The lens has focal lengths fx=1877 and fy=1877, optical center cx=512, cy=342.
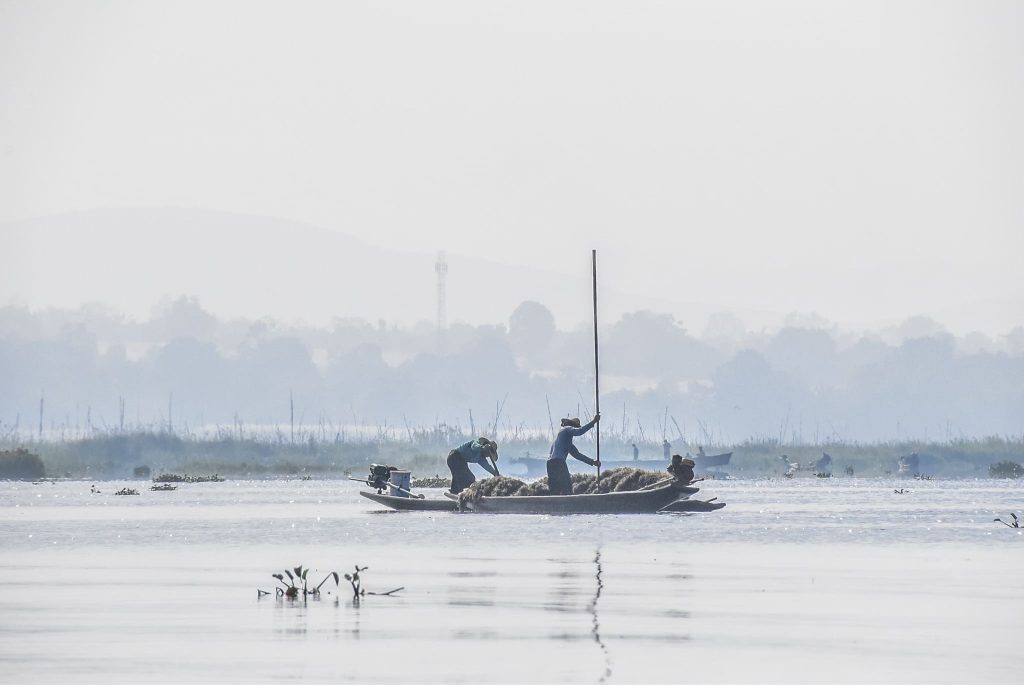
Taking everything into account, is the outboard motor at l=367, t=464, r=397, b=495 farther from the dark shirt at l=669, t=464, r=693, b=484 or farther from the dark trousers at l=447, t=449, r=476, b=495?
the dark shirt at l=669, t=464, r=693, b=484

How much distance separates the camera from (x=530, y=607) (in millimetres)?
27500

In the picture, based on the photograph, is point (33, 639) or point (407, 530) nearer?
point (33, 639)

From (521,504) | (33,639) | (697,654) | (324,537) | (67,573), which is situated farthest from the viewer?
(521,504)

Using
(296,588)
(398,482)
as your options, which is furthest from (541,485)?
(296,588)

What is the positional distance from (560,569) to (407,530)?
17.8 metres

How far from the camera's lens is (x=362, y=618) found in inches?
1025

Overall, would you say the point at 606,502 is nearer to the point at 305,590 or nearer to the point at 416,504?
the point at 416,504

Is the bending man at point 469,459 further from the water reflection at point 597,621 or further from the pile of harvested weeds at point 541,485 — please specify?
the water reflection at point 597,621

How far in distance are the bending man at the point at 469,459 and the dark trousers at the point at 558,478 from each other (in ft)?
9.33

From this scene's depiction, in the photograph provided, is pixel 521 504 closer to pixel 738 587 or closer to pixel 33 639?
pixel 738 587

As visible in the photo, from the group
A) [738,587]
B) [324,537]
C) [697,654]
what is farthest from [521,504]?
[697,654]

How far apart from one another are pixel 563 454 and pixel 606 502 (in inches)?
79.6

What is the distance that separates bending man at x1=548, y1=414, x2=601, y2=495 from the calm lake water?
457cm

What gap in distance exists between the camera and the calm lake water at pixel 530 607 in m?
20.8
